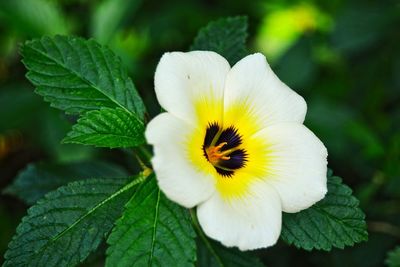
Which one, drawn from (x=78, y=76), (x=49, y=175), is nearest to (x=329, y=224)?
(x=78, y=76)

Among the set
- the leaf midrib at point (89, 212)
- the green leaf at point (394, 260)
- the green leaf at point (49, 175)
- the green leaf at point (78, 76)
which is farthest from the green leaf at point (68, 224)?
the green leaf at point (394, 260)

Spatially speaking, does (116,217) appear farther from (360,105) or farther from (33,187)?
(360,105)

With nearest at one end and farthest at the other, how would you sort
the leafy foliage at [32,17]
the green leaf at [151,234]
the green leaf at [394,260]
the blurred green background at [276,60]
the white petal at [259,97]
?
1. the green leaf at [151,234]
2. the white petal at [259,97]
3. the green leaf at [394,260]
4. the blurred green background at [276,60]
5. the leafy foliage at [32,17]

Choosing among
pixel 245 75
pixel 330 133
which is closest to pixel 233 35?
pixel 245 75

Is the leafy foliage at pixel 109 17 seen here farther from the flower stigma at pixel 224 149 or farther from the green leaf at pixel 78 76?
the flower stigma at pixel 224 149

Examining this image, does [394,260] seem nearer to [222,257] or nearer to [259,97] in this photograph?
[222,257]

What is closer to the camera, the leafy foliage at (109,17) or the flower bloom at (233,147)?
the flower bloom at (233,147)

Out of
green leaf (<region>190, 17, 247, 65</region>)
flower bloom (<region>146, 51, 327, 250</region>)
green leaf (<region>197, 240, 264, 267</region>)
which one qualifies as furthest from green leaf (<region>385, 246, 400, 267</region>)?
green leaf (<region>190, 17, 247, 65</region>)
